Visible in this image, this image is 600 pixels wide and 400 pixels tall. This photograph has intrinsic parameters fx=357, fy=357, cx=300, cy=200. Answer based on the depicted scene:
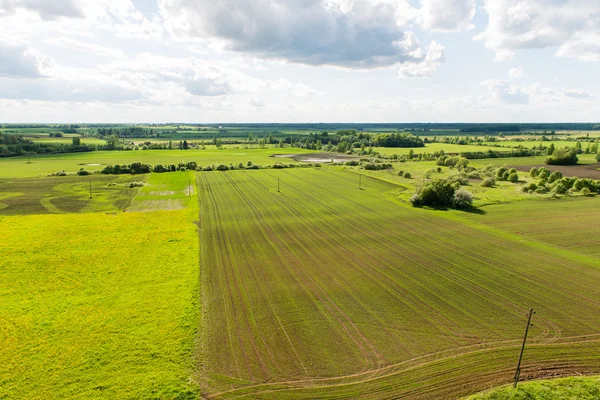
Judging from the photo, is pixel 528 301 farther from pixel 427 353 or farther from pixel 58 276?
pixel 58 276

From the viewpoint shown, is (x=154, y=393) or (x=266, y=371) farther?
(x=266, y=371)

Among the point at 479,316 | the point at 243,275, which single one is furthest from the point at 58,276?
the point at 479,316

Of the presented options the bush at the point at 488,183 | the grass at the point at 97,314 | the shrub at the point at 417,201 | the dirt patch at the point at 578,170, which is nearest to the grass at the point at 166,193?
the grass at the point at 97,314

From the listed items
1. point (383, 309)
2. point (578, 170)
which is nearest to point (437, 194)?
point (383, 309)

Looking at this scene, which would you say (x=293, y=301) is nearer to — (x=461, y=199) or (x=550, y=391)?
(x=550, y=391)

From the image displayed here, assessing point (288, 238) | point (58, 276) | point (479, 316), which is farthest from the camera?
point (288, 238)
